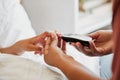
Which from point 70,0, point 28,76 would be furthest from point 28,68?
point 70,0

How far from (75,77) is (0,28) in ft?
1.50

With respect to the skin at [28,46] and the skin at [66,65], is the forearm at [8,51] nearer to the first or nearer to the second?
the skin at [28,46]

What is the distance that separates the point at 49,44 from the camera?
942 millimetres

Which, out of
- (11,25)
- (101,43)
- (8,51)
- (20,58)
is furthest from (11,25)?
(101,43)

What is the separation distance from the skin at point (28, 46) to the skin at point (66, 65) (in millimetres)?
59

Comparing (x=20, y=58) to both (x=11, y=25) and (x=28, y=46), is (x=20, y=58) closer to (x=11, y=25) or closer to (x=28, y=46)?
(x=28, y=46)

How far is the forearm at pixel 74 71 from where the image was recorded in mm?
808

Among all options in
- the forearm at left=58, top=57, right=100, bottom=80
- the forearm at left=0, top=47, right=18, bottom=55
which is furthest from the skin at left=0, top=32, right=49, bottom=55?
the forearm at left=58, top=57, right=100, bottom=80

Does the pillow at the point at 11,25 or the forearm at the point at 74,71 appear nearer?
the forearm at the point at 74,71

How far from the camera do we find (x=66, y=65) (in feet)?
2.73

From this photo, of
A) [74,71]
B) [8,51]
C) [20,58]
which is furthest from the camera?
[8,51]

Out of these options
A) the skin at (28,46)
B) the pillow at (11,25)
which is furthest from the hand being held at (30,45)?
the pillow at (11,25)

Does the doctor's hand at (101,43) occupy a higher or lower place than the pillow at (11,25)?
lower

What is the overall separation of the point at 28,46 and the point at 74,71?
254mm
